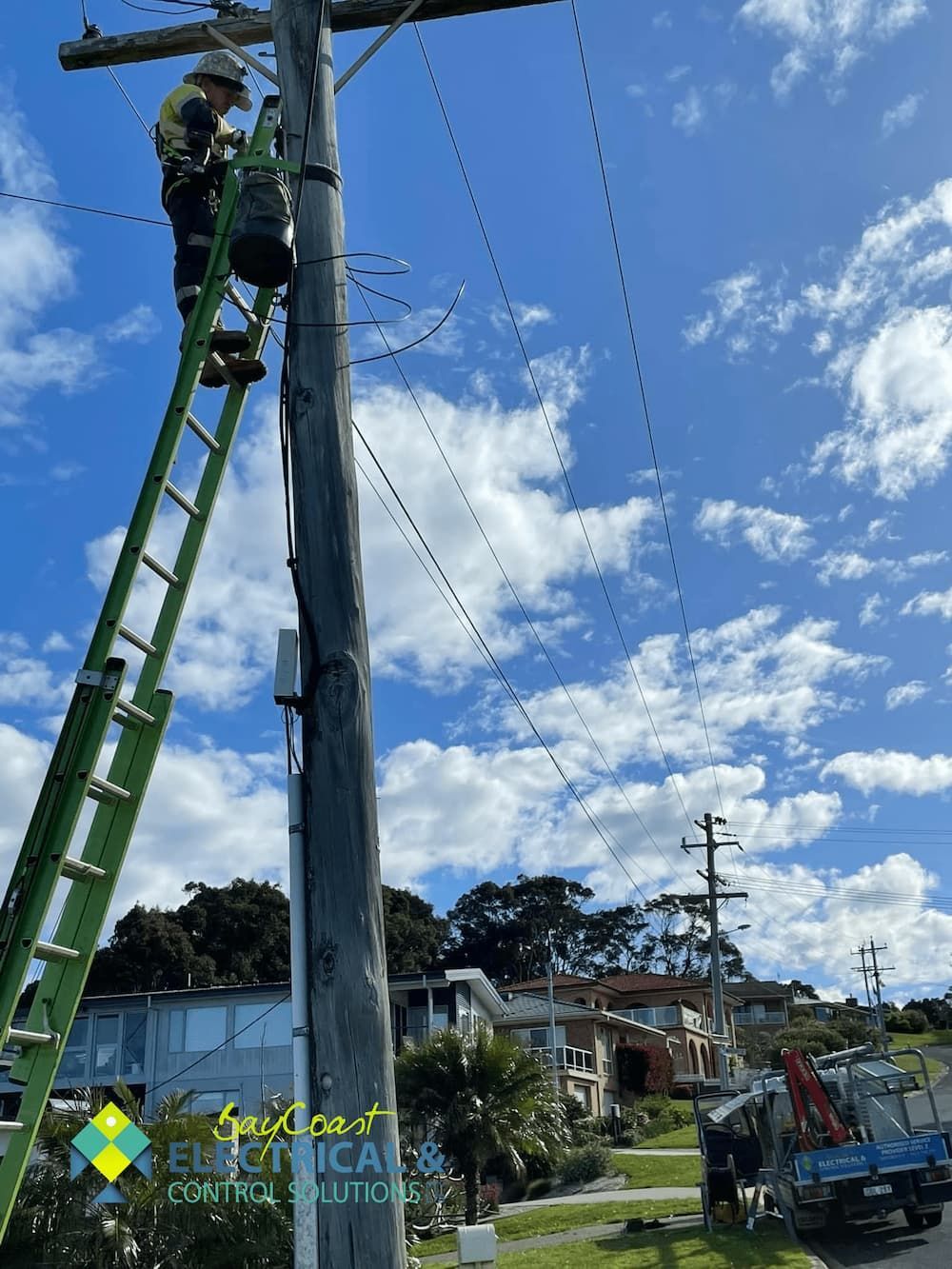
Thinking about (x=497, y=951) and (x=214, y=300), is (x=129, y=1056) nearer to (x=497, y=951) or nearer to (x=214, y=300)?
(x=214, y=300)

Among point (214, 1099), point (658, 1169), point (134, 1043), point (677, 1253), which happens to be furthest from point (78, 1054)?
point (677, 1253)

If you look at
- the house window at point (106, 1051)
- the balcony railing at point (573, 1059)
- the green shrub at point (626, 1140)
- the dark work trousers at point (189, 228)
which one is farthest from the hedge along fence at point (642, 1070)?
the dark work trousers at point (189, 228)

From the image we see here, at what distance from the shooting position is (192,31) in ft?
19.9

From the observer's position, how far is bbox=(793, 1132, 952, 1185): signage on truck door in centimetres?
1459

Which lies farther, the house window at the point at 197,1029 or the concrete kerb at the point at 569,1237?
the house window at the point at 197,1029

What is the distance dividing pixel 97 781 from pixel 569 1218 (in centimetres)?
Answer: 1890

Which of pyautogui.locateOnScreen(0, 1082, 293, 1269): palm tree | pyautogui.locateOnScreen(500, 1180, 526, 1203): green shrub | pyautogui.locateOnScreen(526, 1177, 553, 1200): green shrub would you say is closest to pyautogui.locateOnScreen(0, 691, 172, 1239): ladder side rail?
pyautogui.locateOnScreen(0, 1082, 293, 1269): palm tree

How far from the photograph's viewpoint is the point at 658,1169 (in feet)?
91.8

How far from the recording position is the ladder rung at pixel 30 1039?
348cm

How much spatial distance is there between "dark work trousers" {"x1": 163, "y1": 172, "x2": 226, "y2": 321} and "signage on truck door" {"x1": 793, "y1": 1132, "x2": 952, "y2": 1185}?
13.5 m

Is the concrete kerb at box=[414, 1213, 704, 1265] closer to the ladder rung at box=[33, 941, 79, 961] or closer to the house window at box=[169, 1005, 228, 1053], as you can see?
the ladder rung at box=[33, 941, 79, 961]

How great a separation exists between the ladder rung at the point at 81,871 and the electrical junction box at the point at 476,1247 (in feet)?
23.6

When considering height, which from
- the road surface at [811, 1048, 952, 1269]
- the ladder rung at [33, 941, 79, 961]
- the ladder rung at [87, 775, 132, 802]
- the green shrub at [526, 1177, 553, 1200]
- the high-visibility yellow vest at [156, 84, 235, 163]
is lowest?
the road surface at [811, 1048, 952, 1269]

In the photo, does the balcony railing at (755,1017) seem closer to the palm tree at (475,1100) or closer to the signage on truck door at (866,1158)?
the palm tree at (475,1100)
